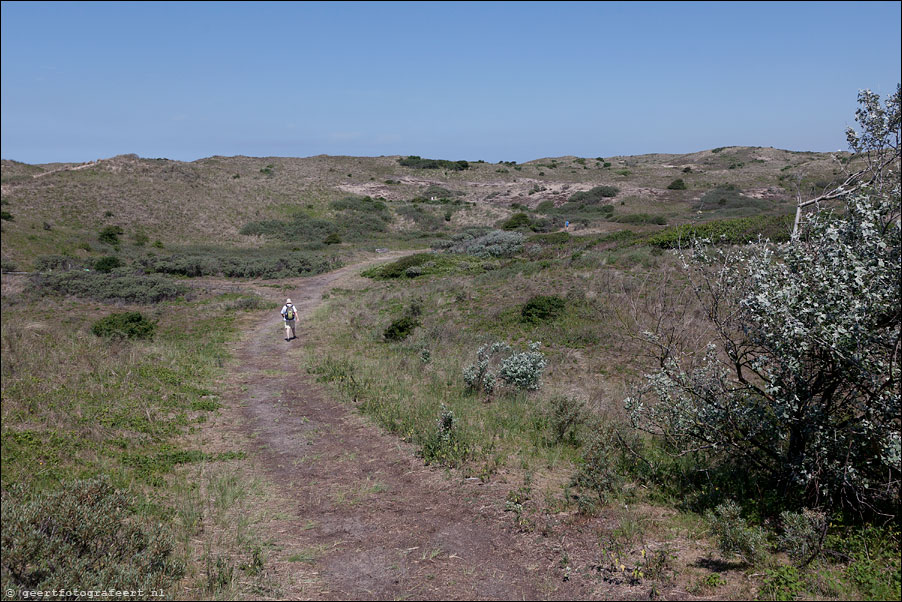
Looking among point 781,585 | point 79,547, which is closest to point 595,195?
point 781,585

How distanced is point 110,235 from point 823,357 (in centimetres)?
4133

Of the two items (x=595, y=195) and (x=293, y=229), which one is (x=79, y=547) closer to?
(x=293, y=229)

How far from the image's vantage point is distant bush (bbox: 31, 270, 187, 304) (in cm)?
2127

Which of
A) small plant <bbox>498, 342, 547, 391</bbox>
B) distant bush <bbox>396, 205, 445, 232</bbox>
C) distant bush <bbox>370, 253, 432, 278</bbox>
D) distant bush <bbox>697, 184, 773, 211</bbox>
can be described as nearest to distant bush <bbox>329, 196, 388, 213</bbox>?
distant bush <bbox>396, 205, 445, 232</bbox>

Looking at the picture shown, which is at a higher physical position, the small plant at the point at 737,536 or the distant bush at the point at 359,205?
the distant bush at the point at 359,205

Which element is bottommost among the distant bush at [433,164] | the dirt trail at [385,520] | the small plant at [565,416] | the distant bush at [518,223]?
the dirt trail at [385,520]

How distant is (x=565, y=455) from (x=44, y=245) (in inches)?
1350

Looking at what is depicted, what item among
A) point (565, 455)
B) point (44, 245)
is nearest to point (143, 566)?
point (565, 455)

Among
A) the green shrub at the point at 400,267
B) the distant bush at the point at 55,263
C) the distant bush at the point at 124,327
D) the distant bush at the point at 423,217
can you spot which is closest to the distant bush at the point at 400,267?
the green shrub at the point at 400,267

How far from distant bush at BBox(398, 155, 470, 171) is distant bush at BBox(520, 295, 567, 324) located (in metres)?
65.5

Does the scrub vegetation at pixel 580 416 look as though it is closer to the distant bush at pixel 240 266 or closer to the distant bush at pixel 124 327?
the distant bush at pixel 124 327

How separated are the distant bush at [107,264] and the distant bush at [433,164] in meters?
55.5

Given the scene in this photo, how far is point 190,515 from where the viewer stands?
583cm

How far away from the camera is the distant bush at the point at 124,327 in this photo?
14.2 m
